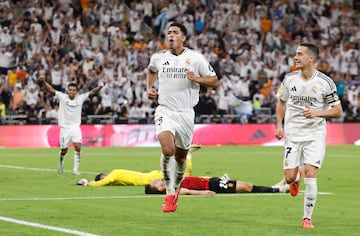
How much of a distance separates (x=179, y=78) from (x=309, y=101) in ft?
7.65

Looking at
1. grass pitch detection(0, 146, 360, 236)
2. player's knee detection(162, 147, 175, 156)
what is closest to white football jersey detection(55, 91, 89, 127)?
grass pitch detection(0, 146, 360, 236)

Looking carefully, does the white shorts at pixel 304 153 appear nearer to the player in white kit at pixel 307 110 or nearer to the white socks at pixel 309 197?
the player in white kit at pixel 307 110

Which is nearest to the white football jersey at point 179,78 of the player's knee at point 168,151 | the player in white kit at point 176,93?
the player in white kit at point 176,93

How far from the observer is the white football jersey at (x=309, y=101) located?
12719 millimetres

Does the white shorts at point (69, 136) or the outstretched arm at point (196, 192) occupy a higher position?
the white shorts at point (69, 136)

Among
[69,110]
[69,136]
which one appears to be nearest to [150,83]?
[69,136]

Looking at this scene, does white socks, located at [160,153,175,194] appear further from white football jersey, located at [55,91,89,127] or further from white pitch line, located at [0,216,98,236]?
white football jersey, located at [55,91,89,127]

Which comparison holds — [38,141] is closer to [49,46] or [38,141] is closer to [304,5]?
[49,46]

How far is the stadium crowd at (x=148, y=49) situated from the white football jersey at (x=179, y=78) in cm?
2281

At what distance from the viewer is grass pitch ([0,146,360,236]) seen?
11906mm

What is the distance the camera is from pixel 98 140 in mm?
38031

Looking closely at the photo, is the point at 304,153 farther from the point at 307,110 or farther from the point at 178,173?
the point at 178,173

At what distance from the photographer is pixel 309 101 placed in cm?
1278

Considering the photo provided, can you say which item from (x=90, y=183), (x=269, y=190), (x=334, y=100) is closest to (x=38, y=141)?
(x=90, y=183)
